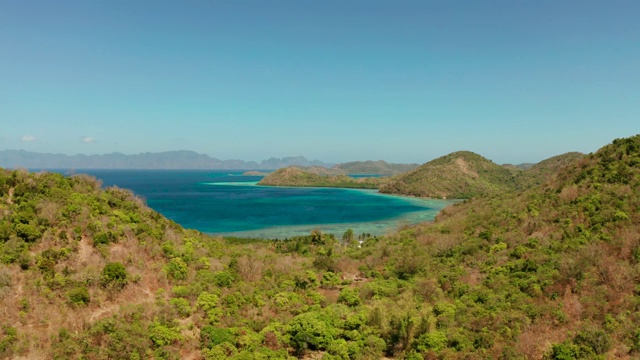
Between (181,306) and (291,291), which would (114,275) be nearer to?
(181,306)

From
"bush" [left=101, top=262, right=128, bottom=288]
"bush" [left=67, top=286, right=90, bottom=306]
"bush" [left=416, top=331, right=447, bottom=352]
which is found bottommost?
"bush" [left=416, top=331, right=447, bottom=352]

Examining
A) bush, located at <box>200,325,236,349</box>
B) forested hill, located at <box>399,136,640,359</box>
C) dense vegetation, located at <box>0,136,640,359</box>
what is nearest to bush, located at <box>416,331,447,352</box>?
dense vegetation, located at <box>0,136,640,359</box>

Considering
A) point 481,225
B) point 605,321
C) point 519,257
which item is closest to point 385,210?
point 481,225

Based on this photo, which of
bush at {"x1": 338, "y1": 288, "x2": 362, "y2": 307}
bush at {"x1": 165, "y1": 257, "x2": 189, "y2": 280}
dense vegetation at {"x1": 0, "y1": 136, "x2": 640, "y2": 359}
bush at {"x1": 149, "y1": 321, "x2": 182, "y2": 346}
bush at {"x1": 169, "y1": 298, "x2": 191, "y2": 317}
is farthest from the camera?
bush at {"x1": 165, "y1": 257, "x2": 189, "y2": 280}

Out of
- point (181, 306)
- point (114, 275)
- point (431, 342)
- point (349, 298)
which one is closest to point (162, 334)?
point (181, 306)

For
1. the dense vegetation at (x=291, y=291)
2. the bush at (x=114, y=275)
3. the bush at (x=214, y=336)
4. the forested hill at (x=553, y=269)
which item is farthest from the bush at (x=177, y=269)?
the forested hill at (x=553, y=269)

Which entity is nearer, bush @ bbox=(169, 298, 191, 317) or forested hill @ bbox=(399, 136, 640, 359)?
forested hill @ bbox=(399, 136, 640, 359)

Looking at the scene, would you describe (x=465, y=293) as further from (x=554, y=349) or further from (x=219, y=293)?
(x=219, y=293)

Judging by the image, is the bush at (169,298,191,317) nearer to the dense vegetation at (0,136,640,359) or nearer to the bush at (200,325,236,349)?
the dense vegetation at (0,136,640,359)

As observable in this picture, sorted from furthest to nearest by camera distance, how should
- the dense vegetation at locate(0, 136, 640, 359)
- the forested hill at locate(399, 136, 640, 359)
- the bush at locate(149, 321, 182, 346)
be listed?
the forested hill at locate(399, 136, 640, 359)
the dense vegetation at locate(0, 136, 640, 359)
the bush at locate(149, 321, 182, 346)

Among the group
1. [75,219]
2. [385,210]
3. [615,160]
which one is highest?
[615,160]
